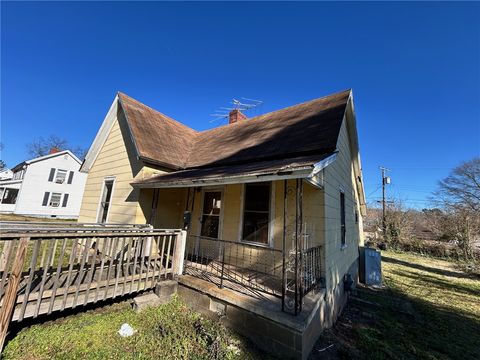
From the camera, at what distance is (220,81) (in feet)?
50.4

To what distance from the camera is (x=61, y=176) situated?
26.5 m

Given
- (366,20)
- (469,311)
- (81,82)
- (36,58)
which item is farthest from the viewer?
(81,82)

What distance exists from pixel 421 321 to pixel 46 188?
1380 inches

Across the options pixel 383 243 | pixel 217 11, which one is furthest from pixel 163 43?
pixel 383 243

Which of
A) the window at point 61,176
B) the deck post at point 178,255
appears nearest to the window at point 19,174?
the window at point 61,176

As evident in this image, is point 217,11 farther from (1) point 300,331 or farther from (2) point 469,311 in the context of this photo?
(2) point 469,311

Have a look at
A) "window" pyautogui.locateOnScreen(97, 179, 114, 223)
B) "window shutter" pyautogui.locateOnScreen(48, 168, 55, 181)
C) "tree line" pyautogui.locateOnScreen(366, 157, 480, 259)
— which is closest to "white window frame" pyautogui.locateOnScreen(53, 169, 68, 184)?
"window shutter" pyautogui.locateOnScreen(48, 168, 55, 181)

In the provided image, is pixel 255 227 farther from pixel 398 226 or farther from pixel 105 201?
pixel 398 226

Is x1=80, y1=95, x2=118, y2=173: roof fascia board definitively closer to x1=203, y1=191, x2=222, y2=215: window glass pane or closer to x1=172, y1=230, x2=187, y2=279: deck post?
x1=203, y1=191, x2=222, y2=215: window glass pane

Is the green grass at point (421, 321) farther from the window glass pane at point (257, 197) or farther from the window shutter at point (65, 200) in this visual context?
the window shutter at point (65, 200)

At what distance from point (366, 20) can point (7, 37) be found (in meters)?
18.1

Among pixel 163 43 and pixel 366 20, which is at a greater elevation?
pixel 163 43

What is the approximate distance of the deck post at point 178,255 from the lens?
15.7 ft

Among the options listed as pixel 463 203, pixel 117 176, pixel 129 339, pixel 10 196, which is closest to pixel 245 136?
pixel 117 176
